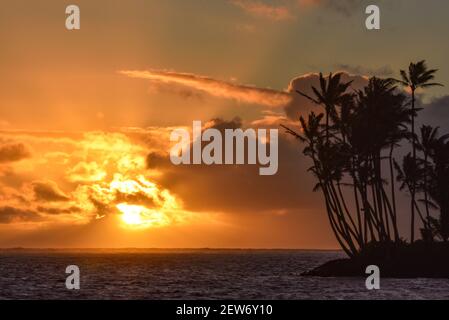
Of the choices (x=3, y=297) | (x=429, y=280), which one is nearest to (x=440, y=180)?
(x=429, y=280)

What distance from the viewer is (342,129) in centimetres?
7575

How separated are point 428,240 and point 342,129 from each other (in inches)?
656

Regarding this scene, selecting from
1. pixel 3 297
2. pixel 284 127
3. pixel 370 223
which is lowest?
pixel 3 297

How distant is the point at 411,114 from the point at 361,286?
17.5 m

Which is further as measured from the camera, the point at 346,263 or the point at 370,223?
the point at 346,263

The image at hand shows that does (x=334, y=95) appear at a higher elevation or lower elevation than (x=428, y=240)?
higher
